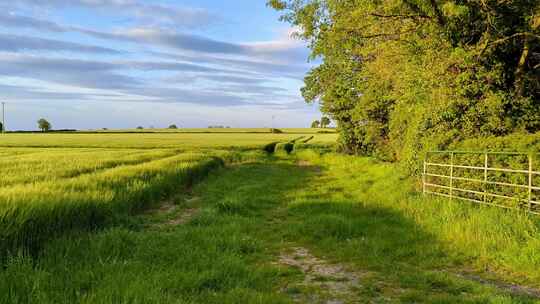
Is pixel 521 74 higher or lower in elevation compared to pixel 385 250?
higher

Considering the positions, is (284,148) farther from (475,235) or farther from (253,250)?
(253,250)

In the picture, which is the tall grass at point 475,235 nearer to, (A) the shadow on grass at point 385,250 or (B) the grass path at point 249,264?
(A) the shadow on grass at point 385,250

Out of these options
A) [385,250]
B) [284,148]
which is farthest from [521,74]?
[284,148]

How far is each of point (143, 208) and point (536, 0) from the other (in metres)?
13.6

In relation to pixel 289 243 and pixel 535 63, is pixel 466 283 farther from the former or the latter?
pixel 535 63

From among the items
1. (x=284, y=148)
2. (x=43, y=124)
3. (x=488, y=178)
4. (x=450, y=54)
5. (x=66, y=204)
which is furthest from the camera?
(x=43, y=124)

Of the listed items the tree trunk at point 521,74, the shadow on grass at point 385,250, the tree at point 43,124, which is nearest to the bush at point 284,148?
the tree trunk at point 521,74

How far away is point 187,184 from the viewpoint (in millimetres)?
18875

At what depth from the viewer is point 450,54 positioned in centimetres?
1396

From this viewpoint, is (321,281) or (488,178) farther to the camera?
(488,178)

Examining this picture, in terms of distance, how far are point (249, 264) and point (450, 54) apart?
10.8 meters

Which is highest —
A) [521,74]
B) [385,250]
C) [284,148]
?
[521,74]

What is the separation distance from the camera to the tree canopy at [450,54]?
1299 centimetres

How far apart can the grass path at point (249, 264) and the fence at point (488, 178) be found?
2518mm
